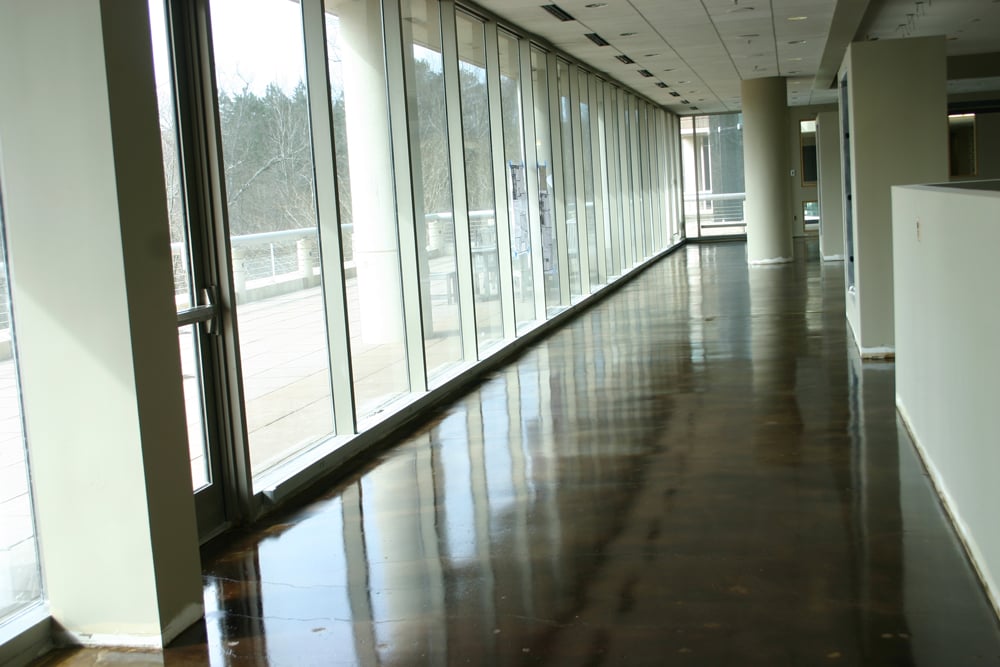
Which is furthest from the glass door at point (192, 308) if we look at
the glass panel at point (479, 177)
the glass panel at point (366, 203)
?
the glass panel at point (479, 177)

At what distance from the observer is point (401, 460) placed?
666cm

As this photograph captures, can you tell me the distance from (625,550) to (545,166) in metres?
9.15

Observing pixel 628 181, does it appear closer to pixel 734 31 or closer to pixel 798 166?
pixel 734 31

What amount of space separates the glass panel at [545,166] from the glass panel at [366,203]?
5.00 m

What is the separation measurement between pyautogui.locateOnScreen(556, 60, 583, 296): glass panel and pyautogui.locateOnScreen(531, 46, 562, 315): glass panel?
74cm

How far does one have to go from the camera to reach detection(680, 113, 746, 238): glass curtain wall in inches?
1192

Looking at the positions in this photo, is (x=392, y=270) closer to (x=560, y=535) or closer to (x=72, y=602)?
(x=560, y=535)

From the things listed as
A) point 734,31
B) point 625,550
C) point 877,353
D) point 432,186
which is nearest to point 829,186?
point 734,31

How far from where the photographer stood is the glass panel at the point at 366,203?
23.6ft

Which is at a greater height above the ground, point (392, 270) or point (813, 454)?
point (392, 270)

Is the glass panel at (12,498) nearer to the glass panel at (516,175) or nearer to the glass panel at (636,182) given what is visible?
the glass panel at (516,175)

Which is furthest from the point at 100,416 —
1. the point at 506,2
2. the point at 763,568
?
the point at 506,2

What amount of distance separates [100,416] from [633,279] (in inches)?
636

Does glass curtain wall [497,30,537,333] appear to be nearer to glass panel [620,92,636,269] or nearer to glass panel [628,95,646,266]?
glass panel [620,92,636,269]
